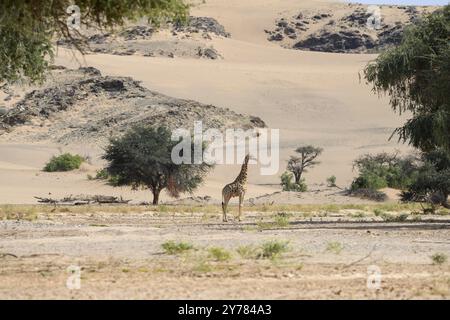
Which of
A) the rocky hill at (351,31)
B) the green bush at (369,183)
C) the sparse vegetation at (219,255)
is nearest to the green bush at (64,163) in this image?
the green bush at (369,183)

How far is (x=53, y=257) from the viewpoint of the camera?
16766 millimetres

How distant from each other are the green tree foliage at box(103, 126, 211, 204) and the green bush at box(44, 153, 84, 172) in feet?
70.2

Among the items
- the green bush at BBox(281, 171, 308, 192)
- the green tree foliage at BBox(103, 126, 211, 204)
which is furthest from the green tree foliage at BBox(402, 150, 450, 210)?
the green bush at BBox(281, 171, 308, 192)

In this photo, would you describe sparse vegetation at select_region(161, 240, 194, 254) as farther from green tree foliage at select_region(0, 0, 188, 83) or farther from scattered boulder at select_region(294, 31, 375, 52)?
scattered boulder at select_region(294, 31, 375, 52)

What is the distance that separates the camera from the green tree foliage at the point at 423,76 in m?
29.1

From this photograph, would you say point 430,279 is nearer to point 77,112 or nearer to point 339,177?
point 339,177

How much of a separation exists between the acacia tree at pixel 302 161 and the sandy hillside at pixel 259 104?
4.16ft

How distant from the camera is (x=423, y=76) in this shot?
103ft

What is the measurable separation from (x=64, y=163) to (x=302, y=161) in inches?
769

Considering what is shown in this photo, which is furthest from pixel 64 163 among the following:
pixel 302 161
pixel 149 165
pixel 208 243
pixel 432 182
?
pixel 208 243

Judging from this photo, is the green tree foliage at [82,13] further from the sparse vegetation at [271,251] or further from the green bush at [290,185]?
the green bush at [290,185]

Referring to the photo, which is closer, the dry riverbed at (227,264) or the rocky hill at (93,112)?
the dry riverbed at (227,264)

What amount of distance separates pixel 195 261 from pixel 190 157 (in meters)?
47.5

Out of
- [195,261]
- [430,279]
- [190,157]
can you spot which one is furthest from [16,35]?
[190,157]
